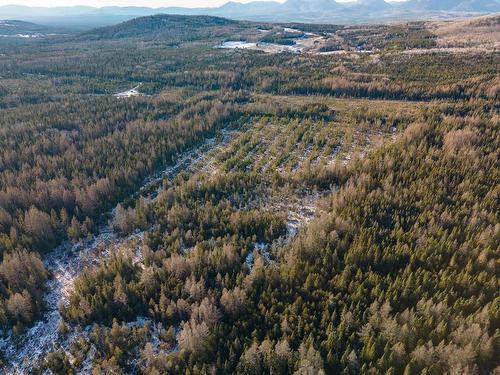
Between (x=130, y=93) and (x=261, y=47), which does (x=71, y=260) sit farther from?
(x=261, y=47)

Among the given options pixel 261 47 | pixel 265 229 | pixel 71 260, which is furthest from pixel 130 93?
pixel 261 47

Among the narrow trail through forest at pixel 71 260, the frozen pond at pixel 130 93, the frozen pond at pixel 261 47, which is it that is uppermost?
the frozen pond at pixel 261 47

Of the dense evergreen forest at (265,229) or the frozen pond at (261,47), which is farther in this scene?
the frozen pond at (261,47)

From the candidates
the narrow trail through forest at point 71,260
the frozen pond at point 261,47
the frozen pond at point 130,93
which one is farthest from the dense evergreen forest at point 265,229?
the frozen pond at point 261,47

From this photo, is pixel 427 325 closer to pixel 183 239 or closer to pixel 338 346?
pixel 338 346

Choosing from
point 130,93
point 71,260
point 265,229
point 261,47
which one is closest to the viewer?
point 265,229

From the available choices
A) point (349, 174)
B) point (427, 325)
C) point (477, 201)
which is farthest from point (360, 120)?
point (427, 325)

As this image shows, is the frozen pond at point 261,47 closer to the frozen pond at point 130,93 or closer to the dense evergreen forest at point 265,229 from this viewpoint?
the frozen pond at point 130,93

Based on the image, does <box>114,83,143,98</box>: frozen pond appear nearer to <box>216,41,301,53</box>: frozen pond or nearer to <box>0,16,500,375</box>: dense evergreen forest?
<box>0,16,500,375</box>: dense evergreen forest

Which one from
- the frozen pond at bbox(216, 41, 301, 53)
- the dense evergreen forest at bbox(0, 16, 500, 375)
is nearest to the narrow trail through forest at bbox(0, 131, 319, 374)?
the dense evergreen forest at bbox(0, 16, 500, 375)

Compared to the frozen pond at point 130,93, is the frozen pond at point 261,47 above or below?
above
